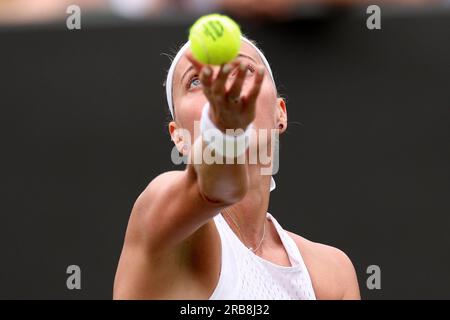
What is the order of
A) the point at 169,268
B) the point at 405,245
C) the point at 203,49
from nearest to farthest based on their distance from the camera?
1. the point at 203,49
2. the point at 169,268
3. the point at 405,245

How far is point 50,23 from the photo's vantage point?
428cm

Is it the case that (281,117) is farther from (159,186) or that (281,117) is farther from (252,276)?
(159,186)

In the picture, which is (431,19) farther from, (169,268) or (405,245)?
(169,268)

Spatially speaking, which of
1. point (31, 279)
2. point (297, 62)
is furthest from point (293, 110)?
point (31, 279)

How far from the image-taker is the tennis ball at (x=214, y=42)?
6.79 feet

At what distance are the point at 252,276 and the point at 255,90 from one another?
0.72 metres

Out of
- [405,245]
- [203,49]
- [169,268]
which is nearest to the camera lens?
[203,49]

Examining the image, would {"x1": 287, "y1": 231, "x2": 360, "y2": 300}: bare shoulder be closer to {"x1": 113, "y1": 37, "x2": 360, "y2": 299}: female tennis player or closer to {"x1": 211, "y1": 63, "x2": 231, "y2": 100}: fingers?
{"x1": 113, "y1": 37, "x2": 360, "y2": 299}: female tennis player

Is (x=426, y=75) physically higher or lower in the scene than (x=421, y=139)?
higher

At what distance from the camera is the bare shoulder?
2.77 metres

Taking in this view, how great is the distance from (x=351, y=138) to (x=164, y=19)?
964mm

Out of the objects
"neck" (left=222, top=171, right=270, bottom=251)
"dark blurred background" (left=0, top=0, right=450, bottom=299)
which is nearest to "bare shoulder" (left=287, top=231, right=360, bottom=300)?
"neck" (left=222, top=171, right=270, bottom=251)

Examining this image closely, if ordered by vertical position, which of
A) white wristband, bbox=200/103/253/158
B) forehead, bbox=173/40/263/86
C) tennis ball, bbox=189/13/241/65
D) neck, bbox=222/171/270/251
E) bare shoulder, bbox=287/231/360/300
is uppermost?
forehead, bbox=173/40/263/86

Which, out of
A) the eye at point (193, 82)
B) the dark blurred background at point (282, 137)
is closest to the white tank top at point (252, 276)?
the eye at point (193, 82)
